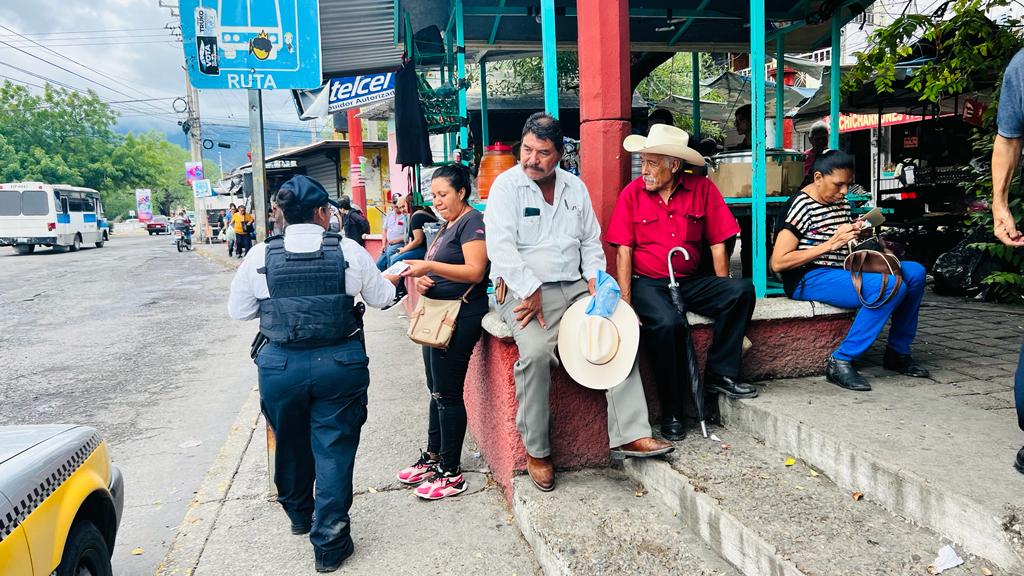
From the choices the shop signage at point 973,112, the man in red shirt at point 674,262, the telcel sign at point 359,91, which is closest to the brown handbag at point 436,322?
the man in red shirt at point 674,262

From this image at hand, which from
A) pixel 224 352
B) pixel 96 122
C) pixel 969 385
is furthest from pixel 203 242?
pixel 969 385

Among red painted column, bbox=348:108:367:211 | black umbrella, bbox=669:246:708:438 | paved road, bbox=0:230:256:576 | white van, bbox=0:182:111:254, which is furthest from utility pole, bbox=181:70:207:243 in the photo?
black umbrella, bbox=669:246:708:438

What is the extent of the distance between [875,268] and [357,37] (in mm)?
6851

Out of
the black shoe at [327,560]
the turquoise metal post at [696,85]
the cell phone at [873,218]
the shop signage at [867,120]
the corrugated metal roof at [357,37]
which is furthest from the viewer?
the shop signage at [867,120]

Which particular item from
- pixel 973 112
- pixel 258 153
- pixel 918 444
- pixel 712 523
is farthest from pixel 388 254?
pixel 918 444

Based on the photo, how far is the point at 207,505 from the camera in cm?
405

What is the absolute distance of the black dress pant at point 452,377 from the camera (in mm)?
3736

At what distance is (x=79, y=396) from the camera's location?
6570 mm

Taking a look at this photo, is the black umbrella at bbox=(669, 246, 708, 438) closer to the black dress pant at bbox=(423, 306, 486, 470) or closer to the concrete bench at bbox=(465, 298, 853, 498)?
the concrete bench at bbox=(465, 298, 853, 498)

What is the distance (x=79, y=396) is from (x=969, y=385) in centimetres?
721

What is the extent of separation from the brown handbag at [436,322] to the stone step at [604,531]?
0.85 metres

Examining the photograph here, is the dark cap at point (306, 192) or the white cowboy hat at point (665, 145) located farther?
the white cowboy hat at point (665, 145)

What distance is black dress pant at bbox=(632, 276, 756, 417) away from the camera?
141 inches

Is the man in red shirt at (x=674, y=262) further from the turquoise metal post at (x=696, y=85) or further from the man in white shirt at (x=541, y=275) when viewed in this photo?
the turquoise metal post at (x=696, y=85)
